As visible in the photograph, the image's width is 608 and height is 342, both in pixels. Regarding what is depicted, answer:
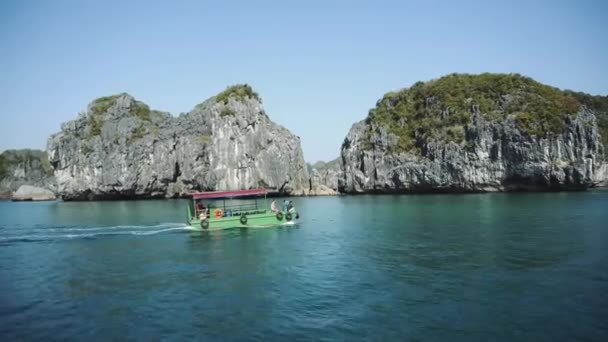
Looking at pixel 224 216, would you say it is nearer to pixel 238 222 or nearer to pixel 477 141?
pixel 238 222

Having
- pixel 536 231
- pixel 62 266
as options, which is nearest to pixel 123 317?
pixel 62 266

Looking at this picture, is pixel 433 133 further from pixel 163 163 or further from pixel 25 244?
pixel 25 244

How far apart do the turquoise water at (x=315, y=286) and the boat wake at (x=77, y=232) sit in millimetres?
1575

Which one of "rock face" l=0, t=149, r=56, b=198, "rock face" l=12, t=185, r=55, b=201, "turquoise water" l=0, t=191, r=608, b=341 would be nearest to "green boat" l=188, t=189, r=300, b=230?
"turquoise water" l=0, t=191, r=608, b=341

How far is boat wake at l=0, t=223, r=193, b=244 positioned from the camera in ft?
118

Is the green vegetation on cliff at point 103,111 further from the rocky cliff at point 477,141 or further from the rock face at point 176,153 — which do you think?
the rocky cliff at point 477,141

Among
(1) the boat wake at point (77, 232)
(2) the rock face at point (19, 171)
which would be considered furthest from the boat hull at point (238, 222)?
(2) the rock face at point (19, 171)

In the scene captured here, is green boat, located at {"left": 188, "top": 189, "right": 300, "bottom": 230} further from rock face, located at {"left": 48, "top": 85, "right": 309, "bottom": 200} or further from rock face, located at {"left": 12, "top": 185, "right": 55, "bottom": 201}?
rock face, located at {"left": 12, "top": 185, "right": 55, "bottom": 201}

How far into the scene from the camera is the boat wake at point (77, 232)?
118ft

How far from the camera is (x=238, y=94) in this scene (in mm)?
119438

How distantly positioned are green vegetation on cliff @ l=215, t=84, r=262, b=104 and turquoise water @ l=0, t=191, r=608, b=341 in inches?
3442

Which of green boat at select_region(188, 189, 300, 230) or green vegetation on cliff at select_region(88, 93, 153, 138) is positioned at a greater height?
green vegetation on cliff at select_region(88, 93, 153, 138)

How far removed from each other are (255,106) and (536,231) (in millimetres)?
95035

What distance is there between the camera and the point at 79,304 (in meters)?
17.0
